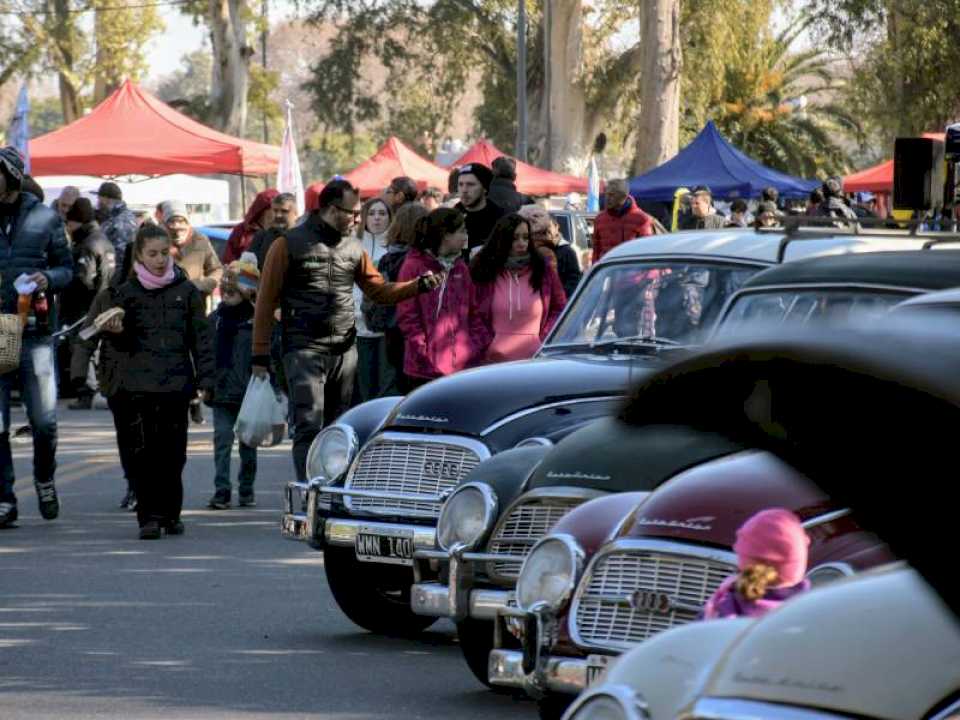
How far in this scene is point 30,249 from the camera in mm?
12664

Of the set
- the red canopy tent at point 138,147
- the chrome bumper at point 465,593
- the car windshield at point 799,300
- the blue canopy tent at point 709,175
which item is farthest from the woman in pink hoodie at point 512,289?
the blue canopy tent at point 709,175

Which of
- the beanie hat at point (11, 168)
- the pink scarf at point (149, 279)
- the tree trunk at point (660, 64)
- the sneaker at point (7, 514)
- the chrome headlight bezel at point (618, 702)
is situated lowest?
the sneaker at point (7, 514)

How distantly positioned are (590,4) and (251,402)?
1740 inches

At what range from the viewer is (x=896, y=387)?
84.5 inches

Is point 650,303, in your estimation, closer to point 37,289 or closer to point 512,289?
point 512,289

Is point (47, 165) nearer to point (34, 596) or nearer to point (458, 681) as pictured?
point (34, 596)

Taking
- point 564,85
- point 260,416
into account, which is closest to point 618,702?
point 260,416

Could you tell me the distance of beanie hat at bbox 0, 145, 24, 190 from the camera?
492 inches

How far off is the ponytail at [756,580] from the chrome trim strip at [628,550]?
2.07 feet

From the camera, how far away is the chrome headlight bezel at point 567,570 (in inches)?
228

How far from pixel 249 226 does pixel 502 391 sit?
7.34 meters

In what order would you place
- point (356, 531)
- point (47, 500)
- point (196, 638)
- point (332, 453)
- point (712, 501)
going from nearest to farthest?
point (712, 501)
point (356, 531)
point (196, 638)
point (332, 453)
point (47, 500)

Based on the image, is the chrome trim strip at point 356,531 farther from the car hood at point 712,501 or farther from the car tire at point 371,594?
the car hood at point 712,501

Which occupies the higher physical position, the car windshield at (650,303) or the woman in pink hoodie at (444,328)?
the car windshield at (650,303)
